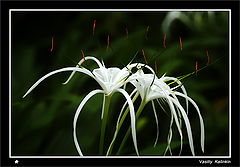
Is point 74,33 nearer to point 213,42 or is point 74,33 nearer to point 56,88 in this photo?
point 56,88

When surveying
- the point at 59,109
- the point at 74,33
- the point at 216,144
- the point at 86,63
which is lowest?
the point at 216,144

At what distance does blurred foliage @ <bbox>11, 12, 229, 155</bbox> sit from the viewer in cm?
113

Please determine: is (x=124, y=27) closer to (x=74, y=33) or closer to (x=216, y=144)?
(x=74, y=33)

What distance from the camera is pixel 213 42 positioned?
1368 millimetres

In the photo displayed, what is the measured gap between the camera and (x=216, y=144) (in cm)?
121

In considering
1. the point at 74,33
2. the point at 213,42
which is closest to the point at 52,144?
the point at 74,33

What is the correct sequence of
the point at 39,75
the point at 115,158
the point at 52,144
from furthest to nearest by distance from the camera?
1. the point at 39,75
2. the point at 52,144
3. the point at 115,158

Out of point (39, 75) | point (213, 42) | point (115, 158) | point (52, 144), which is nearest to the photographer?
point (115, 158)

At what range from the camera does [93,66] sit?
111 cm

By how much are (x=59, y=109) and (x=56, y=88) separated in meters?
0.08

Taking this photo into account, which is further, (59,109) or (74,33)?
(74,33)

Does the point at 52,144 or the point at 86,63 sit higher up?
the point at 86,63

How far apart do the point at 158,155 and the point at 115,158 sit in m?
0.10

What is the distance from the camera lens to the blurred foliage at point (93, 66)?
1127 mm
